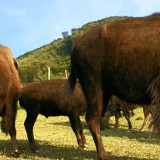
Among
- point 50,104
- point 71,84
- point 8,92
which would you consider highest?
point 71,84

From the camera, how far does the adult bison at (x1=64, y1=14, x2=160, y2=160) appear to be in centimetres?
564

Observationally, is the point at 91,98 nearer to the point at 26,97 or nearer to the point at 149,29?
the point at 149,29

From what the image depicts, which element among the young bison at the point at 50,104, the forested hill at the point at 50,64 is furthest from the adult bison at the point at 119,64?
the forested hill at the point at 50,64

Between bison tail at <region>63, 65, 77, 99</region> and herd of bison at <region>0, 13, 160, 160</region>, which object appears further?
bison tail at <region>63, 65, 77, 99</region>

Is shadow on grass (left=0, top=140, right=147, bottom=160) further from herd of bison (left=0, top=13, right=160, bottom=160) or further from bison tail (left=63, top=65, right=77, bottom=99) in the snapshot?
bison tail (left=63, top=65, right=77, bottom=99)

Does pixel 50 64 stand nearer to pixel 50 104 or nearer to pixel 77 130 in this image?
pixel 50 104

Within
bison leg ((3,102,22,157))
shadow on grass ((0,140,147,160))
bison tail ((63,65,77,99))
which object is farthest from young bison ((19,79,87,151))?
bison tail ((63,65,77,99))

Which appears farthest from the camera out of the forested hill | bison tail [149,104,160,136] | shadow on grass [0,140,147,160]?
the forested hill

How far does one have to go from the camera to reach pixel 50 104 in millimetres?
9250

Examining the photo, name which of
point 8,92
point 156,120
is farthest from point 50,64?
point 156,120

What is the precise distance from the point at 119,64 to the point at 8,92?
2.67m

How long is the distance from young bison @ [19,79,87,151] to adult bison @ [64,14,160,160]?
2675mm

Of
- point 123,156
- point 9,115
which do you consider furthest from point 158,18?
point 9,115

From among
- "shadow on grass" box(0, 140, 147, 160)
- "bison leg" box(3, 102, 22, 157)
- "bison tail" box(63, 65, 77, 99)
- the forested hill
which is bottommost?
the forested hill
